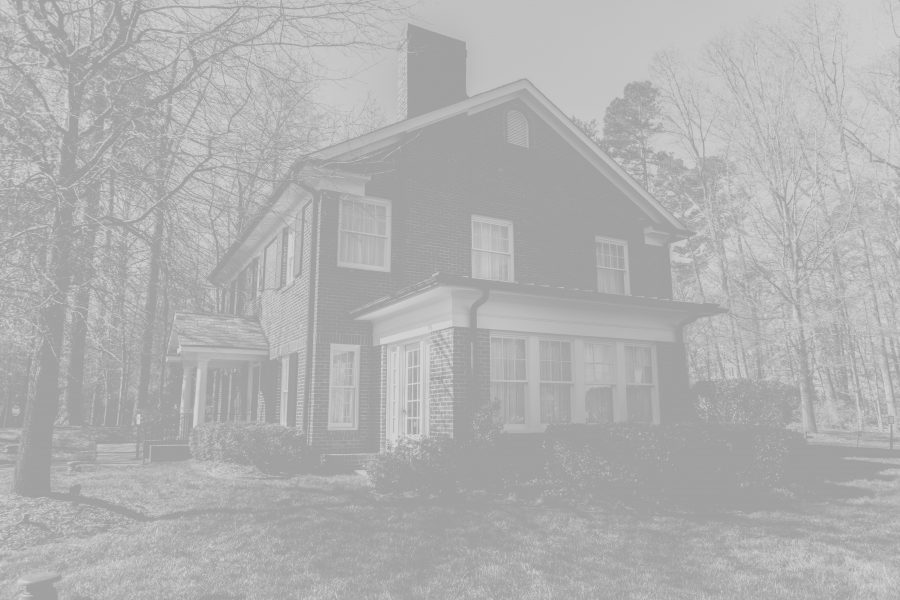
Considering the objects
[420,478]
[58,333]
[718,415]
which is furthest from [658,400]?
[58,333]

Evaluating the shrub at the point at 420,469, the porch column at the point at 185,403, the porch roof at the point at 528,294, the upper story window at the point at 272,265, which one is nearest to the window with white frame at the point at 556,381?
the porch roof at the point at 528,294

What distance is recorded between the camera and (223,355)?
16.2m

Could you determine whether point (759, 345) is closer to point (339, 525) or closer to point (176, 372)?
point (339, 525)

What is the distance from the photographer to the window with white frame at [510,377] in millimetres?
11086

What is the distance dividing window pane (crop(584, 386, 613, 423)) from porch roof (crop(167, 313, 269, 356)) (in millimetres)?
8771

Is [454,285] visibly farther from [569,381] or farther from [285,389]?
[285,389]

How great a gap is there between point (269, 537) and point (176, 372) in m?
29.6

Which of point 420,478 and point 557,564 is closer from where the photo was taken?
point 557,564

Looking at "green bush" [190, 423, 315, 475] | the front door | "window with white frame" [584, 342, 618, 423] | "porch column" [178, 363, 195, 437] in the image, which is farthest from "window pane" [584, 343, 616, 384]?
"porch column" [178, 363, 195, 437]

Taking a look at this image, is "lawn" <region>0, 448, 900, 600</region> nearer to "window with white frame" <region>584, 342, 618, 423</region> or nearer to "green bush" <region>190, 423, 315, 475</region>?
"green bush" <region>190, 423, 315, 475</region>

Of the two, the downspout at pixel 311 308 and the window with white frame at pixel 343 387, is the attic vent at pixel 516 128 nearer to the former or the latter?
the downspout at pixel 311 308

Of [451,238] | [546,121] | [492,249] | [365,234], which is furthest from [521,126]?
[365,234]

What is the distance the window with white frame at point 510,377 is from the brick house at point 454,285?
3cm

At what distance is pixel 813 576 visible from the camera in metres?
5.63
